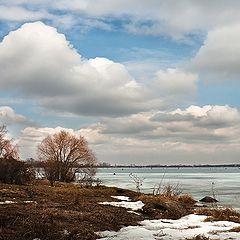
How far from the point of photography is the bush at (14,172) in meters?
38.7

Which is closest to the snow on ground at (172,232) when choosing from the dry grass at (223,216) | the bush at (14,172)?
the dry grass at (223,216)

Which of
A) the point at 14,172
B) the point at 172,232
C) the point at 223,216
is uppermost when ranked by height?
the point at 14,172

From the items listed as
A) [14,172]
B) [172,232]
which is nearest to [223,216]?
[172,232]

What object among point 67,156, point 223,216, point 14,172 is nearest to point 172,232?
point 223,216

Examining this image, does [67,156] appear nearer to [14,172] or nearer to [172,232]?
[14,172]

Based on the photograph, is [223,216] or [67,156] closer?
[223,216]

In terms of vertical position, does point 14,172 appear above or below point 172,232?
above

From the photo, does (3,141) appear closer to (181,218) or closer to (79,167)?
(79,167)

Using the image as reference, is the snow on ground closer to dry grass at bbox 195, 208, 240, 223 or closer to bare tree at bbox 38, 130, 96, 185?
dry grass at bbox 195, 208, 240, 223

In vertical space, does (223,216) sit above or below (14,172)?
below

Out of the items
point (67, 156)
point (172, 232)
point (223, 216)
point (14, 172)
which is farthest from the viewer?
point (67, 156)

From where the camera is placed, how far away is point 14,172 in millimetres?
39031

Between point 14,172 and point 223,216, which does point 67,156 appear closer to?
point 14,172

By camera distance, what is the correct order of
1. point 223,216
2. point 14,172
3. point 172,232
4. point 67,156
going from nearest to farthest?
point 172,232 < point 223,216 < point 14,172 < point 67,156
